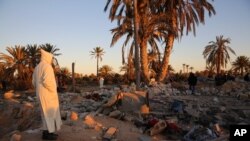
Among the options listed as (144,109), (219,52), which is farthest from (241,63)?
(144,109)

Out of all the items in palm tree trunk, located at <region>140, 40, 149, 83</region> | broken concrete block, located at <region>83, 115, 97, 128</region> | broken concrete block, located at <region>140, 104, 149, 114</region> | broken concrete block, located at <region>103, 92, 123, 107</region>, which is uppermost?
palm tree trunk, located at <region>140, 40, 149, 83</region>

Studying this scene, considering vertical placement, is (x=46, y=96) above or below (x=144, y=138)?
above

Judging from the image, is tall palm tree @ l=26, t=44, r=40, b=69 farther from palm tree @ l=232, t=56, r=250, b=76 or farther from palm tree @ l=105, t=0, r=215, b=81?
palm tree @ l=232, t=56, r=250, b=76

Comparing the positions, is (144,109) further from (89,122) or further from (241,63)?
(241,63)

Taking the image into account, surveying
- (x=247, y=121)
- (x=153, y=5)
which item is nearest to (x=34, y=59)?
(x=153, y=5)

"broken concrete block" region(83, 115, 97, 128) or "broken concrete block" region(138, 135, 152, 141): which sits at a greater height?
A: "broken concrete block" region(83, 115, 97, 128)

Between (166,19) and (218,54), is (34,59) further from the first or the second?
(218,54)

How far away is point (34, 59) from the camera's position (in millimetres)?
37469

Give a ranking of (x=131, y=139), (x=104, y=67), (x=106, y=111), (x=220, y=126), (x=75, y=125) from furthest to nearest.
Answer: (x=104, y=67)
(x=106, y=111)
(x=220, y=126)
(x=75, y=125)
(x=131, y=139)

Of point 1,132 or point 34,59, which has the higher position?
point 34,59

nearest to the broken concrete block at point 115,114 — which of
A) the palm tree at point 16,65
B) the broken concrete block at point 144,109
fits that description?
the broken concrete block at point 144,109

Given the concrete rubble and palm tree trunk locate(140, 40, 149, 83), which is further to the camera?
palm tree trunk locate(140, 40, 149, 83)

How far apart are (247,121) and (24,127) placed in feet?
25.7

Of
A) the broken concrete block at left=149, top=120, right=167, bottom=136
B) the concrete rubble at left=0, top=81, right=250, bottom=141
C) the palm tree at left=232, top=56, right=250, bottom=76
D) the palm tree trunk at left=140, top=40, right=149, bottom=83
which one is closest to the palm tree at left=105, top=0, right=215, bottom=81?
the palm tree trunk at left=140, top=40, right=149, bottom=83
